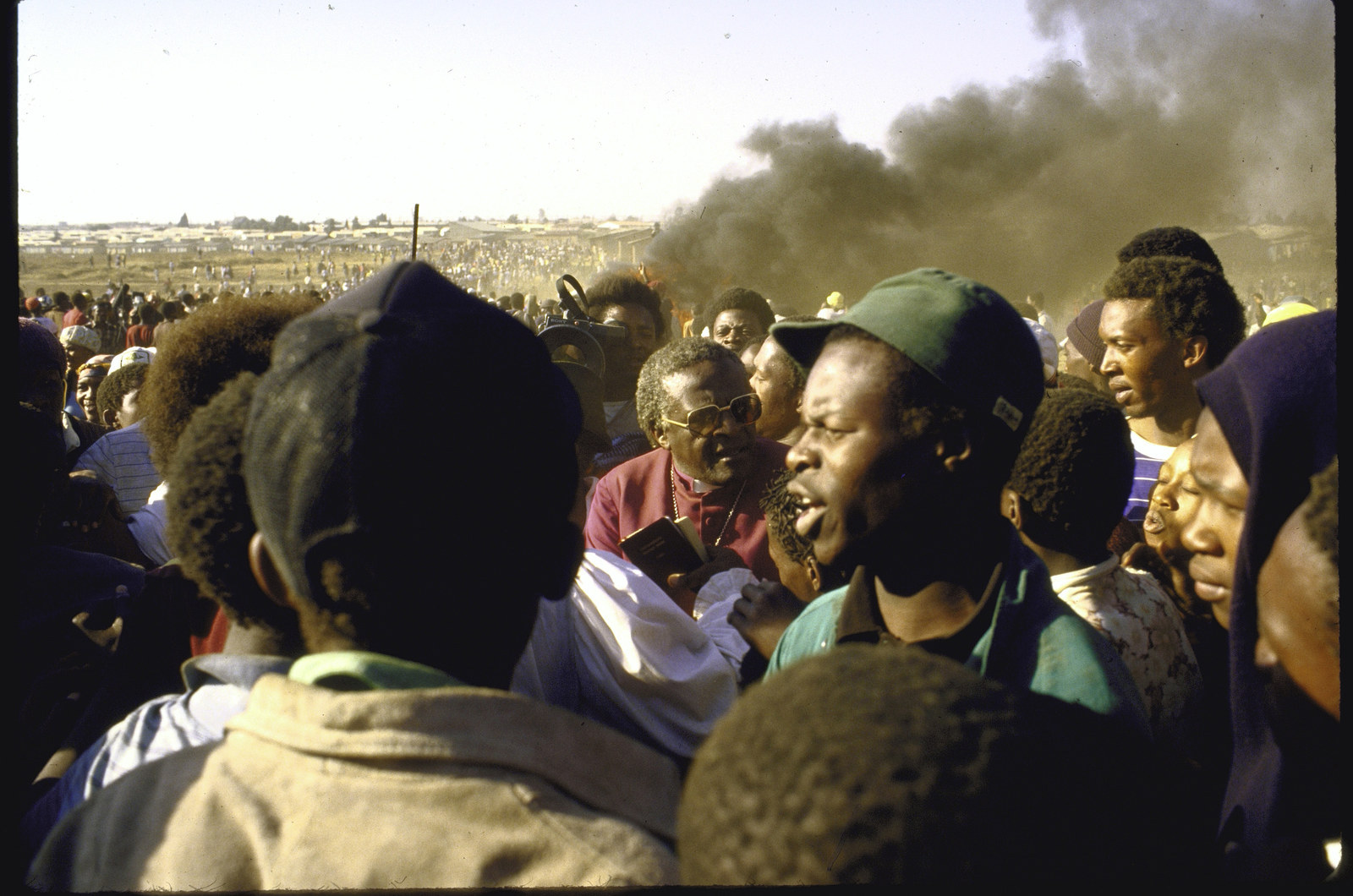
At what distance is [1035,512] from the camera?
226cm

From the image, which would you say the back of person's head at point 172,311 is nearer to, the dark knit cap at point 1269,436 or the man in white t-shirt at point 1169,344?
the man in white t-shirt at point 1169,344

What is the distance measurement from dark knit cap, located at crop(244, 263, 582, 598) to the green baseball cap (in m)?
0.81

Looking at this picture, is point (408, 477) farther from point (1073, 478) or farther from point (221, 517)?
point (1073, 478)

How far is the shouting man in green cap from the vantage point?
172 centimetres

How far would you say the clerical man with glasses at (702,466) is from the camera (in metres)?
3.58

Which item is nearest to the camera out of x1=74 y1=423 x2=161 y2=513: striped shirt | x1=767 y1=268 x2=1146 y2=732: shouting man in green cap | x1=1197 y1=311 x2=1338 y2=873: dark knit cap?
x1=1197 y1=311 x2=1338 y2=873: dark knit cap

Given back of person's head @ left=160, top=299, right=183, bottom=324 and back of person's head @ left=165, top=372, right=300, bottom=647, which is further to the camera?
back of person's head @ left=160, top=299, right=183, bottom=324

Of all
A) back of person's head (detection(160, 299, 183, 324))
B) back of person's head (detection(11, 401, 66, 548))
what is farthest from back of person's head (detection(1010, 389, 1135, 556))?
back of person's head (detection(160, 299, 183, 324))

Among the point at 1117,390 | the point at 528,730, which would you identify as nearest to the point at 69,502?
the point at 528,730

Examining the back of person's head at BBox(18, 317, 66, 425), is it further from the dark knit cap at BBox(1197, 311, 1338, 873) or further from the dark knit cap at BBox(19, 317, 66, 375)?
the dark knit cap at BBox(1197, 311, 1338, 873)

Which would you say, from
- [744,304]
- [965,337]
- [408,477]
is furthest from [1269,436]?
[744,304]

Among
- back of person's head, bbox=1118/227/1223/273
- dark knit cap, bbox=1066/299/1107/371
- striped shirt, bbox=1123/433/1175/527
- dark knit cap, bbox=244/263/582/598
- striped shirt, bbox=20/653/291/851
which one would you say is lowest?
striped shirt, bbox=20/653/291/851

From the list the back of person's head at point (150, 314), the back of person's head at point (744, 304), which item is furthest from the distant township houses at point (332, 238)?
the back of person's head at point (744, 304)

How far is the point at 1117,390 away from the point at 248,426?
3.33 metres
